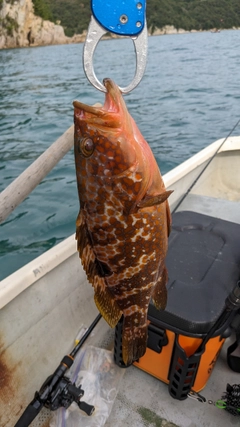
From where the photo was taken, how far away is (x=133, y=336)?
2.00 metres

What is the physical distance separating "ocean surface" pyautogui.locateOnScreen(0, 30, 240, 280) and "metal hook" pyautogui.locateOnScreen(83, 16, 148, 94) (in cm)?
535

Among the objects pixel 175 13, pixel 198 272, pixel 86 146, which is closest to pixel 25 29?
pixel 175 13

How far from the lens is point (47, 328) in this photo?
3254mm

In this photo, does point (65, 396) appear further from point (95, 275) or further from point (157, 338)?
point (95, 275)

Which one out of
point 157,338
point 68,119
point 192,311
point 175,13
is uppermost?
point 175,13

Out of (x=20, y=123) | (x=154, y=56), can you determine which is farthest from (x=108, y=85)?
(x=154, y=56)

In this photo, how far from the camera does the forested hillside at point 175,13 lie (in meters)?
74.2

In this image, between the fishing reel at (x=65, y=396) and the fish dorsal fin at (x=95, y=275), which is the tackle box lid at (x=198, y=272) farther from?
the fishing reel at (x=65, y=396)

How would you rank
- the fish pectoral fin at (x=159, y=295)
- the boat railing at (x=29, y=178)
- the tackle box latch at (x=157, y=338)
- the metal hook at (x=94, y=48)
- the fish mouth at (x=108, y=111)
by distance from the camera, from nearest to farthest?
the metal hook at (x=94, y=48), the fish mouth at (x=108, y=111), the fish pectoral fin at (x=159, y=295), the boat railing at (x=29, y=178), the tackle box latch at (x=157, y=338)

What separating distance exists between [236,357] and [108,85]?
2.76m

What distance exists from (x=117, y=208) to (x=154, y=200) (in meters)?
0.18

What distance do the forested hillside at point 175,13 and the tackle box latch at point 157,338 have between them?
3002 inches

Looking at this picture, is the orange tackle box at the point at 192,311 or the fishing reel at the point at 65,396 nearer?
the orange tackle box at the point at 192,311

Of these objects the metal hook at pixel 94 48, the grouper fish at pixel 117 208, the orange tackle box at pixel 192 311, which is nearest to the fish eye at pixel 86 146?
the grouper fish at pixel 117 208
